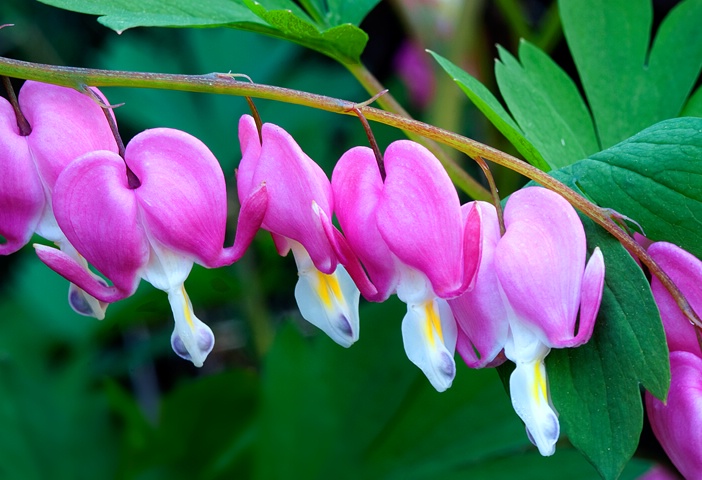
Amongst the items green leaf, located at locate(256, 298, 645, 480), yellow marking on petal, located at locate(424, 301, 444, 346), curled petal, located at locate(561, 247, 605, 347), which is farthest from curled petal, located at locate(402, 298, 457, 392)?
green leaf, located at locate(256, 298, 645, 480)

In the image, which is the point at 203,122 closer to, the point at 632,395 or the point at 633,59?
the point at 633,59

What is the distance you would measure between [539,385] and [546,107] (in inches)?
12.2

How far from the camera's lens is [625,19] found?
93cm

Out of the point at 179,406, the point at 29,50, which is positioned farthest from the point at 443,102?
the point at 29,50

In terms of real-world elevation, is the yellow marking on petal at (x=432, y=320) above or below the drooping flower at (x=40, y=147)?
below

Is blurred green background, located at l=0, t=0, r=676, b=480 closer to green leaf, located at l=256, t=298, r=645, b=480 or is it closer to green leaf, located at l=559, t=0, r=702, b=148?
green leaf, located at l=256, t=298, r=645, b=480

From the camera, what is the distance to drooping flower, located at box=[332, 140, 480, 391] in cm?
65

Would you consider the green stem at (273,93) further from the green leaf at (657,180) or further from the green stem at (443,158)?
the green stem at (443,158)

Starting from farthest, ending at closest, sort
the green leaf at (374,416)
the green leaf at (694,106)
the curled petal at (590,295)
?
1. the green leaf at (374,416)
2. the green leaf at (694,106)
3. the curled petal at (590,295)

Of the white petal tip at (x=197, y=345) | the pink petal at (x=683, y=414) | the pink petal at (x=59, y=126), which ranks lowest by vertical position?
the pink petal at (x=683, y=414)

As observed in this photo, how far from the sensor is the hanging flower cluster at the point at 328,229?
643mm

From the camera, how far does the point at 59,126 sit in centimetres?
67

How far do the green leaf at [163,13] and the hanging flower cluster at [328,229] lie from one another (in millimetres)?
79

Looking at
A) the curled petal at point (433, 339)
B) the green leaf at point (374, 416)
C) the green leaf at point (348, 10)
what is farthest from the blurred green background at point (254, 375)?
the curled petal at point (433, 339)
